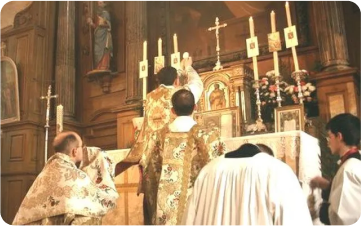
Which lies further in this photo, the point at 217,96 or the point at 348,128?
the point at 217,96

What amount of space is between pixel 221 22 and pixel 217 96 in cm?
213

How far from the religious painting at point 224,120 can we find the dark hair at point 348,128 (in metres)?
2.09

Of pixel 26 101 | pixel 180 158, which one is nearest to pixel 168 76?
pixel 180 158

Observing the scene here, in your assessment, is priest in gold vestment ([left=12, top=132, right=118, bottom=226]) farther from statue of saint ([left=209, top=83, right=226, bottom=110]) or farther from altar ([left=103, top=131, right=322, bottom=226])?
statue of saint ([left=209, top=83, right=226, bottom=110])

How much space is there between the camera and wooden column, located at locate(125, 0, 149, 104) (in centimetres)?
733

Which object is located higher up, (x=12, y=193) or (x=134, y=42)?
(x=134, y=42)

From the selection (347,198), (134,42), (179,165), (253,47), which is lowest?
(347,198)

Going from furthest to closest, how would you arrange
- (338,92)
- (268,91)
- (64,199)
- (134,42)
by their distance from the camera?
1. (134,42)
2. (268,91)
3. (338,92)
4. (64,199)

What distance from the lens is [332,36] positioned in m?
5.55

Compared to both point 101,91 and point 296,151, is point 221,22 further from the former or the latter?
point 296,151

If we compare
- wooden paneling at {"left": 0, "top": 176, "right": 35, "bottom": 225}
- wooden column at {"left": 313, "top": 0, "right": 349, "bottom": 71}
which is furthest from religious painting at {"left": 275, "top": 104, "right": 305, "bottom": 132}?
wooden paneling at {"left": 0, "top": 176, "right": 35, "bottom": 225}

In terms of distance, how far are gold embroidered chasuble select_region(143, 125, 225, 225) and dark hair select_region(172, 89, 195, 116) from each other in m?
0.15

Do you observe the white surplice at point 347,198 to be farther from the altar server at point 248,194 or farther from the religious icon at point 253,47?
the religious icon at point 253,47

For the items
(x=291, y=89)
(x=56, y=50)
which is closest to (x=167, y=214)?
(x=291, y=89)
